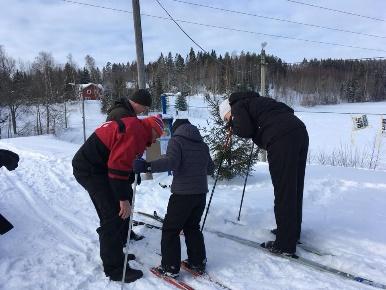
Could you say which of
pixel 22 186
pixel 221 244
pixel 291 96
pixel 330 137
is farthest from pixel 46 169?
pixel 291 96

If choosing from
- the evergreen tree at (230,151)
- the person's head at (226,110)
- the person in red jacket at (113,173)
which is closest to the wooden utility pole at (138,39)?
the evergreen tree at (230,151)

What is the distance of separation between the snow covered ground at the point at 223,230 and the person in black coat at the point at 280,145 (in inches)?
13.2

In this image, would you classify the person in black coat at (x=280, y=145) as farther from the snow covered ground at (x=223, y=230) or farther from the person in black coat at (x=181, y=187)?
the person in black coat at (x=181, y=187)

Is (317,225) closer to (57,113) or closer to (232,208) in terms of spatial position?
(232,208)

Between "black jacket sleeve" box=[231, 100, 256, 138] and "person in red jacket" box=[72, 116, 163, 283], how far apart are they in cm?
112

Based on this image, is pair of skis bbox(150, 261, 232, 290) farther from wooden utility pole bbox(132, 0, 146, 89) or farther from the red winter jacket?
wooden utility pole bbox(132, 0, 146, 89)

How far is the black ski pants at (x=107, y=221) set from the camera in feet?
13.6

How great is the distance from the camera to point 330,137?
1578 inches

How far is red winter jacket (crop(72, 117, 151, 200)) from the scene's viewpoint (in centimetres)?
404

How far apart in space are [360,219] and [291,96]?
7420cm

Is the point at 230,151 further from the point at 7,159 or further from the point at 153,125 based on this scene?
the point at 7,159

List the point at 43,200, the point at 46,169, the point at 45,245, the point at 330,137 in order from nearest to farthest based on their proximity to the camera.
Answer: the point at 45,245 → the point at 43,200 → the point at 46,169 → the point at 330,137

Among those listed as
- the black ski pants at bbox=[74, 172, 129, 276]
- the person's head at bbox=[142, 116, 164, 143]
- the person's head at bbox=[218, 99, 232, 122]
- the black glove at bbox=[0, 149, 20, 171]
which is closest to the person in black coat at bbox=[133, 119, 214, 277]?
the person's head at bbox=[142, 116, 164, 143]

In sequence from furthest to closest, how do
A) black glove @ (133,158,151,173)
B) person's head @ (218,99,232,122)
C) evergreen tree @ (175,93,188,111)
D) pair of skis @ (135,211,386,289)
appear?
1. evergreen tree @ (175,93,188,111)
2. person's head @ (218,99,232,122)
3. pair of skis @ (135,211,386,289)
4. black glove @ (133,158,151,173)
